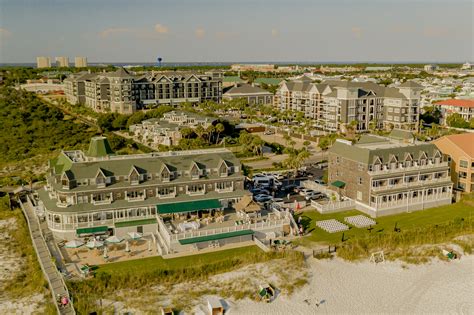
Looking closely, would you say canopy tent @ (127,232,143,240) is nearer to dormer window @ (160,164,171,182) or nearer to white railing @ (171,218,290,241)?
white railing @ (171,218,290,241)

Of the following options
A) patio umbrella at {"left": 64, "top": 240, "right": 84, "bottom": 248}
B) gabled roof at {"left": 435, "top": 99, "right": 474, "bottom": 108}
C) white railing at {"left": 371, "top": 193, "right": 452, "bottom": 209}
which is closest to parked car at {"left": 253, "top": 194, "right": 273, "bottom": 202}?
white railing at {"left": 371, "top": 193, "right": 452, "bottom": 209}

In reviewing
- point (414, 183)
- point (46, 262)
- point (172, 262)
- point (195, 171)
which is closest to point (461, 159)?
point (414, 183)

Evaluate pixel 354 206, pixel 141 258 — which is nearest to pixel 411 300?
pixel 354 206

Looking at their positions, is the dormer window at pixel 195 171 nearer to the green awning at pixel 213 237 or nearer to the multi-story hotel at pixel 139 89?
the green awning at pixel 213 237

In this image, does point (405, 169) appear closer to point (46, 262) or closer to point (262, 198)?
point (262, 198)

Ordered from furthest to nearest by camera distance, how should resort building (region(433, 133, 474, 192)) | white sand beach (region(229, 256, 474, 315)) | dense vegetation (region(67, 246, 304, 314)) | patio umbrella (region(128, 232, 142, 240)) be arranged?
resort building (region(433, 133, 474, 192)), patio umbrella (region(128, 232, 142, 240)), dense vegetation (region(67, 246, 304, 314)), white sand beach (region(229, 256, 474, 315))

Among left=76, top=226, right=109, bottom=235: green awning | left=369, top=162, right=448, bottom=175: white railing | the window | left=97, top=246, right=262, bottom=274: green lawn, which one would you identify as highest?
left=369, top=162, right=448, bottom=175: white railing
